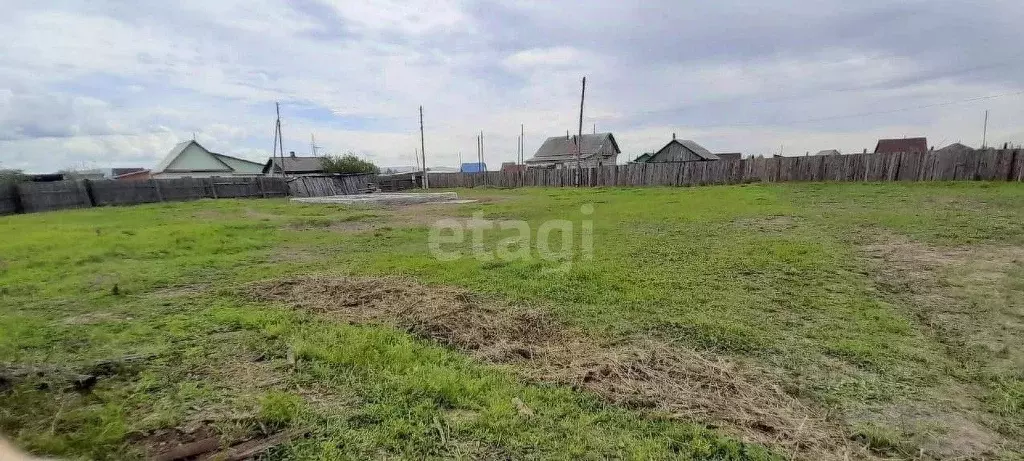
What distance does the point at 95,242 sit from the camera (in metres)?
8.57

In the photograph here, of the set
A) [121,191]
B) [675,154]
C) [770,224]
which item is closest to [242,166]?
[121,191]

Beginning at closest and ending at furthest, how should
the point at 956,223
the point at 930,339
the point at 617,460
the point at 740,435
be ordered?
1. the point at 617,460
2. the point at 740,435
3. the point at 930,339
4. the point at 956,223

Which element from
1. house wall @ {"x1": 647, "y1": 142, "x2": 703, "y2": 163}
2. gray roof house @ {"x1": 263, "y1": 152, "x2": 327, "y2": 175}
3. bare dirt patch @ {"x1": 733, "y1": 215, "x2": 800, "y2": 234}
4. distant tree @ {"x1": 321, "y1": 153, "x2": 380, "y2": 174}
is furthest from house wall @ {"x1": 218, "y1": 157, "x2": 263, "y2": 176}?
bare dirt patch @ {"x1": 733, "y1": 215, "x2": 800, "y2": 234}

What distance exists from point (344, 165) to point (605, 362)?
141 feet

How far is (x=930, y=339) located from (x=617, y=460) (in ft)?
9.59

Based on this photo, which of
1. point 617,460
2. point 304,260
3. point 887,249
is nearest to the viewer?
point 617,460

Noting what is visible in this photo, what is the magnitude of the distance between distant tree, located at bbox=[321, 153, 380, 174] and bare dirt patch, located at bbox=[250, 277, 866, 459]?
3997 cm

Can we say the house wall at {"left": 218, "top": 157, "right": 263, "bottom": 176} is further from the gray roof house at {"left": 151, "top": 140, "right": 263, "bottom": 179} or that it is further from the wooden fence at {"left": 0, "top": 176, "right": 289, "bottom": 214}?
the wooden fence at {"left": 0, "top": 176, "right": 289, "bottom": 214}

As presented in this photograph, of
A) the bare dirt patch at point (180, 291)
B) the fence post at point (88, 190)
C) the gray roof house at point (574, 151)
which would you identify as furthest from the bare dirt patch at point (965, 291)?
the gray roof house at point (574, 151)

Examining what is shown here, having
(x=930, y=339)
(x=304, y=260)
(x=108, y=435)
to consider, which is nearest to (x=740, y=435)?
(x=930, y=339)

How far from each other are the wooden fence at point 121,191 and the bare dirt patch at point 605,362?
19.1 metres

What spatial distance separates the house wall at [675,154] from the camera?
31594 millimetres

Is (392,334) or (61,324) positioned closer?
(392,334)

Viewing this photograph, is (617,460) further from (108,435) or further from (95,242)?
(95,242)
